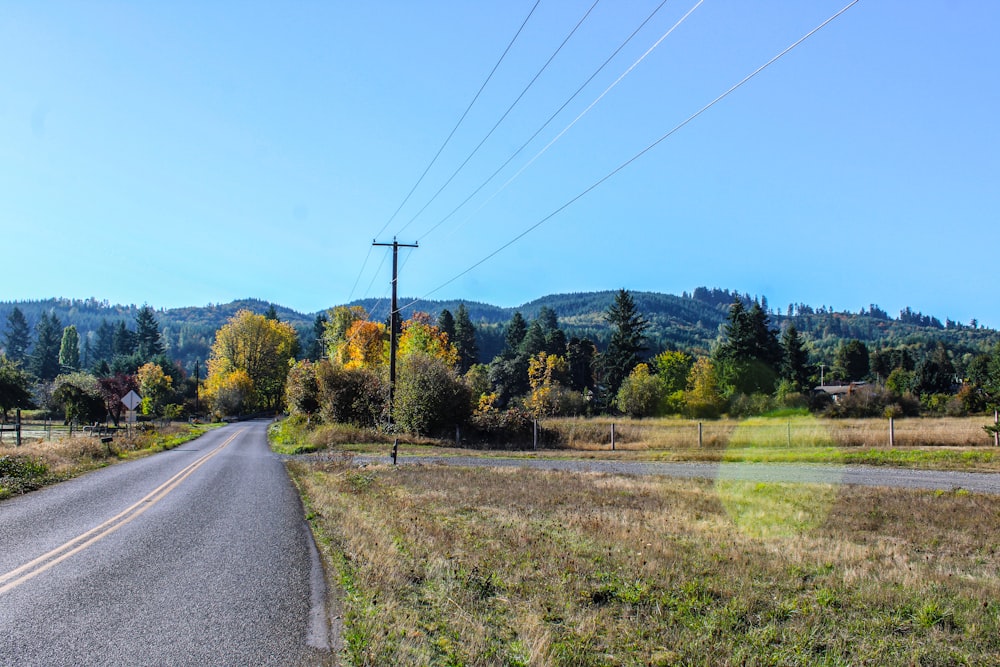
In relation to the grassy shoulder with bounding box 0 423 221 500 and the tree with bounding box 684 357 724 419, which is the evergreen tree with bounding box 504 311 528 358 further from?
the grassy shoulder with bounding box 0 423 221 500

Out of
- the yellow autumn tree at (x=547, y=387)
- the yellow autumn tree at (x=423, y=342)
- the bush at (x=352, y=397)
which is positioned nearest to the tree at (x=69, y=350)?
the yellow autumn tree at (x=547, y=387)

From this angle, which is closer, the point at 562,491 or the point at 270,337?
the point at 562,491

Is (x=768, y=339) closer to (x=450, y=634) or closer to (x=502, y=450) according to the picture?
(x=502, y=450)

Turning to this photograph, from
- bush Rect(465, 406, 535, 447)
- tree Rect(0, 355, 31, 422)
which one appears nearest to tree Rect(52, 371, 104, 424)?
tree Rect(0, 355, 31, 422)

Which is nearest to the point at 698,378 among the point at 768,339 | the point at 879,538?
the point at 768,339

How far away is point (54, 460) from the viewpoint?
2509cm

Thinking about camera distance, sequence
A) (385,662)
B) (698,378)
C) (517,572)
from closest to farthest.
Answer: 1. (385,662)
2. (517,572)
3. (698,378)

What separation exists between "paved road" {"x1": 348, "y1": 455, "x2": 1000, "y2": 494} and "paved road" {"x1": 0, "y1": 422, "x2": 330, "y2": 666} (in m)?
12.3

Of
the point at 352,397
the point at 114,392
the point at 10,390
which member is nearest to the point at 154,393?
the point at 114,392

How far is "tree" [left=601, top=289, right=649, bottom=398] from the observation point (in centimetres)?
9106

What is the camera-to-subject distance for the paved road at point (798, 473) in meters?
17.5

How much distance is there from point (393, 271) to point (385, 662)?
35031 mm

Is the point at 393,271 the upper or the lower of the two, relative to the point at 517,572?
upper

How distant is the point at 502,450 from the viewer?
122 ft
